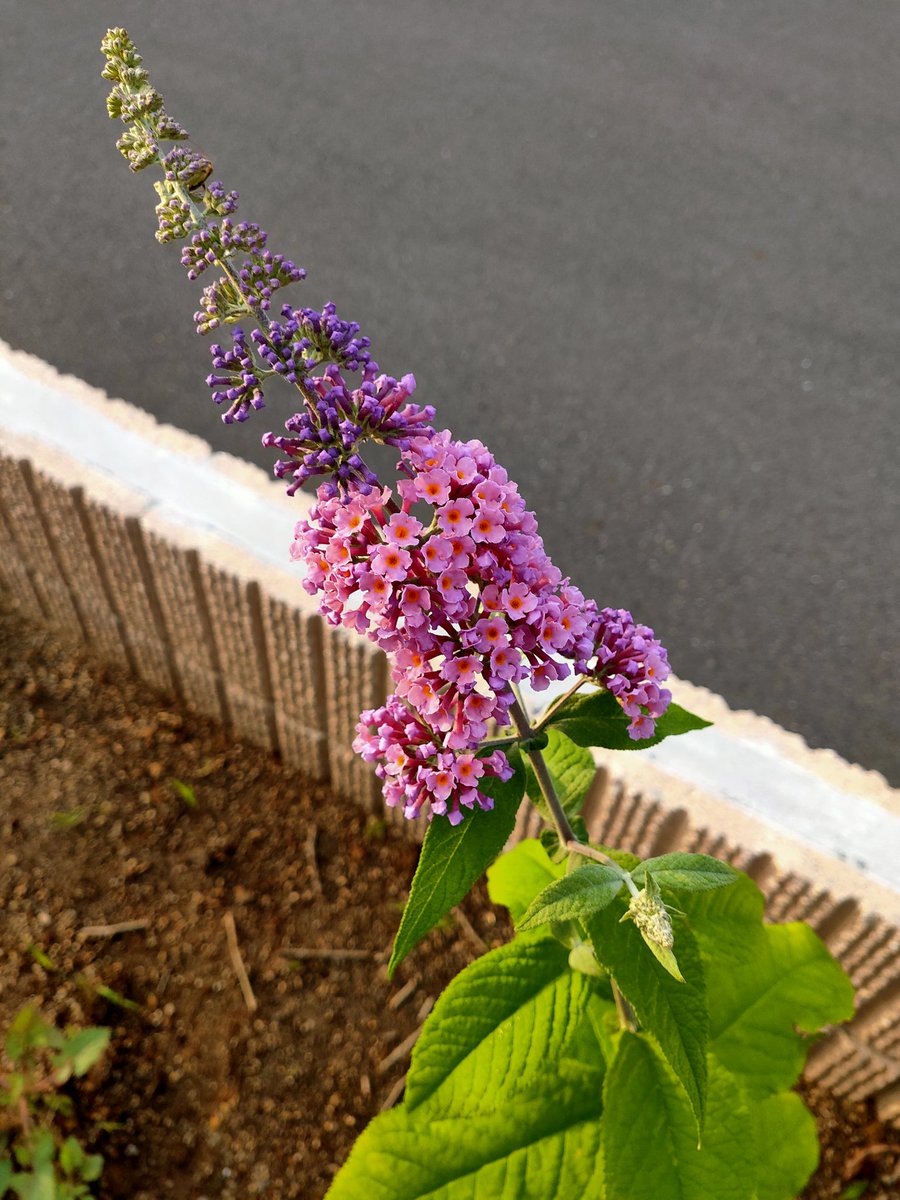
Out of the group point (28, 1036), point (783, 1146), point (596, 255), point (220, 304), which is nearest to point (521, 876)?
point (783, 1146)

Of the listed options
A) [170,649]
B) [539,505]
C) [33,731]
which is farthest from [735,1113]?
[539,505]

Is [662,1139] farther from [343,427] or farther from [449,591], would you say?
[343,427]

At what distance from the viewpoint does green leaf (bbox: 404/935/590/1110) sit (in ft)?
4.48

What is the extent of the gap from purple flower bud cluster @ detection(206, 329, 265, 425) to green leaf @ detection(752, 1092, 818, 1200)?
1475mm

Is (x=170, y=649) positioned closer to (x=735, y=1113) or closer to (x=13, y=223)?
(x=735, y=1113)

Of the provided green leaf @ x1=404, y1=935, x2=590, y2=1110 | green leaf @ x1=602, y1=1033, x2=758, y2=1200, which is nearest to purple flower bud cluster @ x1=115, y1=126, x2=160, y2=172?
green leaf @ x1=404, y1=935, x2=590, y2=1110

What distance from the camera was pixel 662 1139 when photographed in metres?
1.37

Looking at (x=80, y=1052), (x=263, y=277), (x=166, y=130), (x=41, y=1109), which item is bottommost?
(x=41, y=1109)

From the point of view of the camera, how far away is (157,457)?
7.82 feet

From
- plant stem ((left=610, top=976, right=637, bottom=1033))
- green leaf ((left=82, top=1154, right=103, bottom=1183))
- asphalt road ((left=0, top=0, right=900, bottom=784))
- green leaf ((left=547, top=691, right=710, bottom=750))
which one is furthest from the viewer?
asphalt road ((left=0, top=0, right=900, bottom=784))

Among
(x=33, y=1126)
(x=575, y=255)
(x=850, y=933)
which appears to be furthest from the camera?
(x=575, y=255)

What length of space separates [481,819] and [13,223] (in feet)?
15.7

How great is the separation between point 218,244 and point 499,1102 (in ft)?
3.92

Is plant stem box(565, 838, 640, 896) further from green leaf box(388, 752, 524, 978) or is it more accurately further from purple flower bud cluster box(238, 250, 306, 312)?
purple flower bud cluster box(238, 250, 306, 312)
